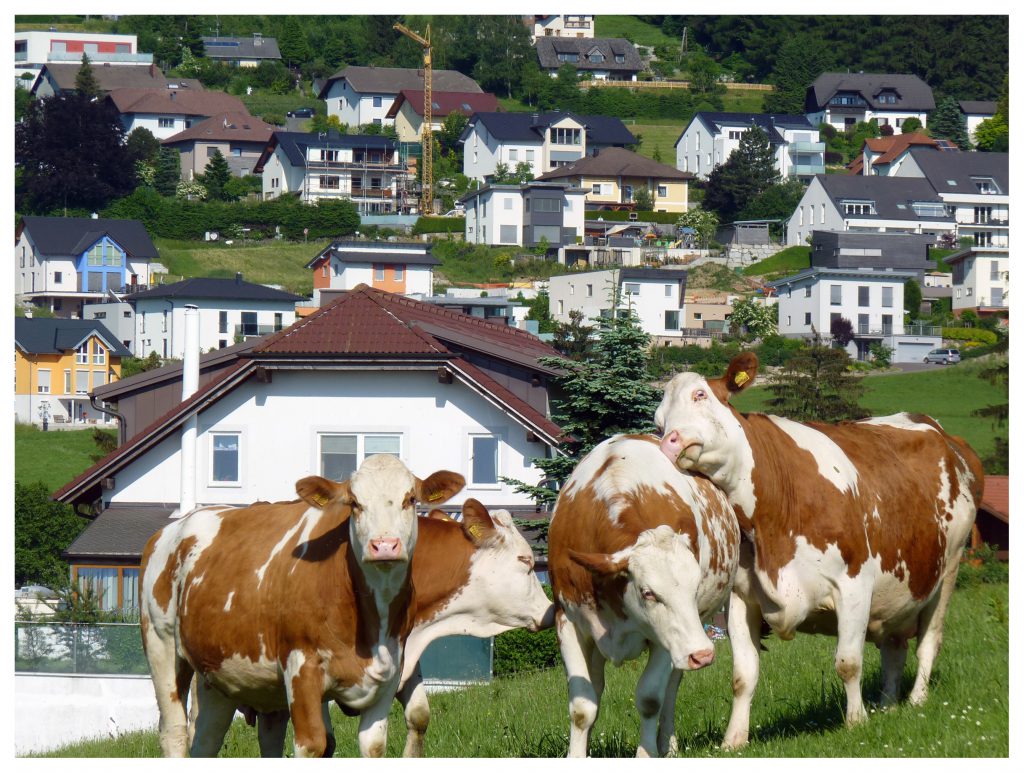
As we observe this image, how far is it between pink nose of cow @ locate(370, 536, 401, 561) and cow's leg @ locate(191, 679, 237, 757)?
8.05 ft

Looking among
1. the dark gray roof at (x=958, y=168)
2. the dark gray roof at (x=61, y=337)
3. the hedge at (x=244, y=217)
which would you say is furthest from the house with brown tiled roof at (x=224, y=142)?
the dark gray roof at (x=61, y=337)

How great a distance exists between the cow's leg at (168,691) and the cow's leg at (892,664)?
534 cm

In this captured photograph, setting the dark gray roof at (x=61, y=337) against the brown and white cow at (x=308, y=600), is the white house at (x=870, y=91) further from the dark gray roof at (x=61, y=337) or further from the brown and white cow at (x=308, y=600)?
the brown and white cow at (x=308, y=600)

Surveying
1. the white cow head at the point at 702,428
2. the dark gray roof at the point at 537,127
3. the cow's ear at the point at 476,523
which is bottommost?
the cow's ear at the point at 476,523

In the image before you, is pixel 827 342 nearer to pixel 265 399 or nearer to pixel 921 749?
pixel 265 399

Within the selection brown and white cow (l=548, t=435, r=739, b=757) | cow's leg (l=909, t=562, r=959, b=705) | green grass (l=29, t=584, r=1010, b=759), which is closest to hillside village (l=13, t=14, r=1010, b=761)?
green grass (l=29, t=584, r=1010, b=759)

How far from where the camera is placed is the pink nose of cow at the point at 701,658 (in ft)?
29.9

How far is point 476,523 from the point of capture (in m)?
11.3

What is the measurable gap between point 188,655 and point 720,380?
13.5 feet

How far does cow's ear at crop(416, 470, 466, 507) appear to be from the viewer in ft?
30.9

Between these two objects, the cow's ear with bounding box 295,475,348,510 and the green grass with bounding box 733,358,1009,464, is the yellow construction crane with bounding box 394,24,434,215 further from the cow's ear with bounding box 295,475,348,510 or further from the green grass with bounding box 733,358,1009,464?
the cow's ear with bounding box 295,475,348,510

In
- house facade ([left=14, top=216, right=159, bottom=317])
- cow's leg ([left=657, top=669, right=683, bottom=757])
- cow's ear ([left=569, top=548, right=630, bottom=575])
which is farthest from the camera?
house facade ([left=14, top=216, right=159, bottom=317])

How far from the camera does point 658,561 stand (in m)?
9.37

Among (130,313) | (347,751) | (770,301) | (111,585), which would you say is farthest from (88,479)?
(770,301)
